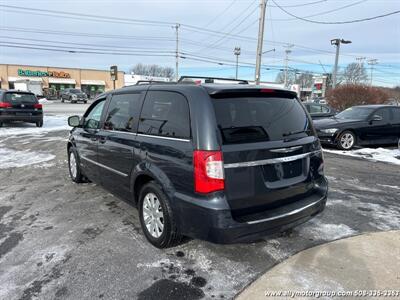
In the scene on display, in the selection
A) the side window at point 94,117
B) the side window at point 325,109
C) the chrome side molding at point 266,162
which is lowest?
the chrome side molding at point 266,162

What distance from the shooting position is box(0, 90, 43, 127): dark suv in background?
14.1m

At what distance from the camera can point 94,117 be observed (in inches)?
198

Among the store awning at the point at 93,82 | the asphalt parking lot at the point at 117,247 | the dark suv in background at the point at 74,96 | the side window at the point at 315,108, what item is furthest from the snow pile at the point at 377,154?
the store awning at the point at 93,82

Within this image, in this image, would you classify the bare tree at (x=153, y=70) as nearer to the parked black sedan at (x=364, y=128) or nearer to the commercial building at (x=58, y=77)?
the commercial building at (x=58, y=77)

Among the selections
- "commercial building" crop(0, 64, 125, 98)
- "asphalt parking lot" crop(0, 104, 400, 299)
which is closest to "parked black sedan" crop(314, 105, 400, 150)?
"asphalt parking lot" crop(0, 104, 400, 299)

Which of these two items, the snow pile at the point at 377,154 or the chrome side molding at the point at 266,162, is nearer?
the chrome side molding at the point at 266,162

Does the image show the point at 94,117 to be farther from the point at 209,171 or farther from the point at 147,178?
the point at 209,171

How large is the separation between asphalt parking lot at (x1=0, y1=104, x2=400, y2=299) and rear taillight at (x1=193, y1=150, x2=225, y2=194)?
884mm

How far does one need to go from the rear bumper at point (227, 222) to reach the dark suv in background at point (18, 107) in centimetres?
1391

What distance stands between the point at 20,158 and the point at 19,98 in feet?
24.3

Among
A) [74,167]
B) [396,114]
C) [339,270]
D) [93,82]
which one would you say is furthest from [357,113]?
[93,82]

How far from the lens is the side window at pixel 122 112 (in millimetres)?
3927

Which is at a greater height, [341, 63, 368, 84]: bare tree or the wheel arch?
[341, 63, 368, 84]: bare tree

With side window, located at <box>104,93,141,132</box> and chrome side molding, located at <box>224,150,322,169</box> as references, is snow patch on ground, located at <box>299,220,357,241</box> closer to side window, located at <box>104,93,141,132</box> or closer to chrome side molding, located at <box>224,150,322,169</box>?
chrome side molding, located at <box>224,150,322,169</box>
